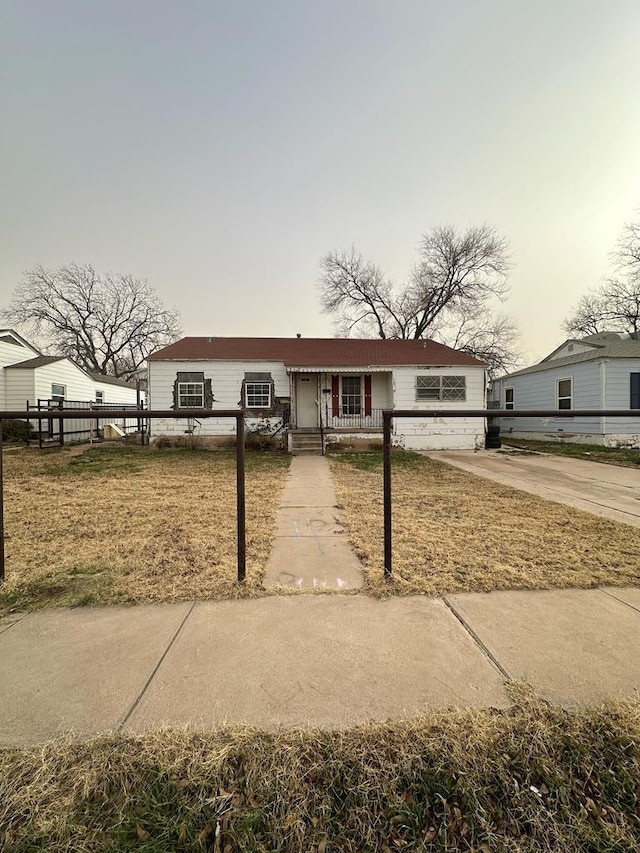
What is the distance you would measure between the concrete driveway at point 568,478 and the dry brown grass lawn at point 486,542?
1.92 ft

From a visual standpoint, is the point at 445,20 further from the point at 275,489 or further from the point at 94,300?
the point at 94,300

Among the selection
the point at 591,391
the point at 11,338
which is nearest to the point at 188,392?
the point at 11,338

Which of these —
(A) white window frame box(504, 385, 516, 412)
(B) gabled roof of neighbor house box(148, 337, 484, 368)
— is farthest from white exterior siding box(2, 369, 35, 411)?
(A) white window frame box(504, 385, 516, 412)

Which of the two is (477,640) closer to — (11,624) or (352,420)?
(11,624)

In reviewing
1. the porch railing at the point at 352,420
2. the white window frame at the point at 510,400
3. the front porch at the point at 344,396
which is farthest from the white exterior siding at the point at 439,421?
the white window frame at the point at 510,400

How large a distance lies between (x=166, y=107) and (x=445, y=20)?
751 cm

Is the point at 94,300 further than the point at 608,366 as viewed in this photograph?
Yes

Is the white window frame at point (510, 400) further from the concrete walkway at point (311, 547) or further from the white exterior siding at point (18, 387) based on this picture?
the white exterior siding at point (18, 387)

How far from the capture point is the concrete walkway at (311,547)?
3070 mm

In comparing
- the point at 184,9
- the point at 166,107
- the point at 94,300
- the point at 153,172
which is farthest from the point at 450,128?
the point at 94,300

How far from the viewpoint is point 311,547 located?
387 centimetres

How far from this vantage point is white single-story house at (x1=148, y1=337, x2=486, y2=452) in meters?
14.2

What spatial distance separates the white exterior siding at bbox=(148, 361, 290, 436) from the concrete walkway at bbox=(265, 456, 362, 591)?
8.24 m

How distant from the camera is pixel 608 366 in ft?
45.9
